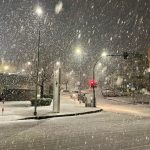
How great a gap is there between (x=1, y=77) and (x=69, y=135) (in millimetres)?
42515

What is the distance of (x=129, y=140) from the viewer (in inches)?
535

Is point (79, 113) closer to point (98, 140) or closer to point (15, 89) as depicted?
point (98, 140)

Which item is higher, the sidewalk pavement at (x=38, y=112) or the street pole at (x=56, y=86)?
the street pole at (x=56, y=86)

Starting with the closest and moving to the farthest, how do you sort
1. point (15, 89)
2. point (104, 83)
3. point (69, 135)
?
1. point (69, 135)
2. point (15, 89)
3. point (104, 83)

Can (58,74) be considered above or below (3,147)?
above

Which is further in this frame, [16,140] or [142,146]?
[16,140]

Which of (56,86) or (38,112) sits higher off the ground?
(56,86)

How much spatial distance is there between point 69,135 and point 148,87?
97.4 m

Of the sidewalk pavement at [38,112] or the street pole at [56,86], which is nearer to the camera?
the sidewalk pavement at [38,112]

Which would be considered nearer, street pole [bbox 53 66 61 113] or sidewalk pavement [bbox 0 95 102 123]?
sidewalk pavement [bbox 0 95 102 123]

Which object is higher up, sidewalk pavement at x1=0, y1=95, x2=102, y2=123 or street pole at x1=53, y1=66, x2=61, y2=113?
street pole at x1=53, y1=66, x2=61, y2=113

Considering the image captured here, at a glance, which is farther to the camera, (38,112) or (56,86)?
(38,112)

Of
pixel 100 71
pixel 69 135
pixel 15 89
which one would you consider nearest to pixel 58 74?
pixel 69 135

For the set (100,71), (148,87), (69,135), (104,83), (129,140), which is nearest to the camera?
(129,140)
